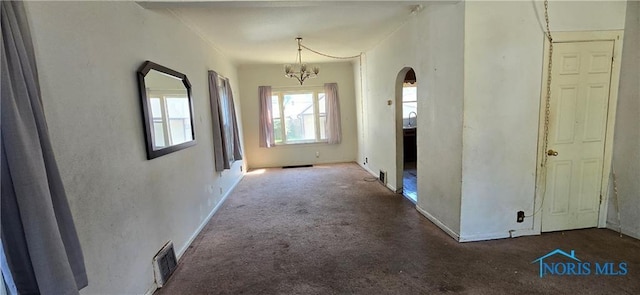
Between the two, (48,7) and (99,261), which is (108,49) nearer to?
(48,7)

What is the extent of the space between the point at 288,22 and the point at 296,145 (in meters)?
3.90

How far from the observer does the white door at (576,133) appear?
2668mm

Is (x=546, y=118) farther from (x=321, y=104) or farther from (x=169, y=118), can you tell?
(x=321, y=104)

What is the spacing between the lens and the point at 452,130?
279 centimetres

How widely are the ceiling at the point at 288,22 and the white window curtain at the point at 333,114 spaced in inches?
67.2

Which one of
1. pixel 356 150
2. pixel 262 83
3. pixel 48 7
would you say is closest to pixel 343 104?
pixel 356 150

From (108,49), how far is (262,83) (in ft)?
16.3

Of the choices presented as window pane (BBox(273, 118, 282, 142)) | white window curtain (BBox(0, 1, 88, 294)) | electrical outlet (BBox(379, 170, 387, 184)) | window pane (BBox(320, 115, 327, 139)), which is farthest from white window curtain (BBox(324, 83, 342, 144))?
white window curtain (BBox(0, 1, 88, 294))

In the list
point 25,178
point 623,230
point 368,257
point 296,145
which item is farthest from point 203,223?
point 623,230

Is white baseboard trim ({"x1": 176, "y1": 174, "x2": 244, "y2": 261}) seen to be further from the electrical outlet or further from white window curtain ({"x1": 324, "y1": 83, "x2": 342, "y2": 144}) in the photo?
white window curtain ({"x1": 324, "y1": 83, "x2": 342, "y2": 144})

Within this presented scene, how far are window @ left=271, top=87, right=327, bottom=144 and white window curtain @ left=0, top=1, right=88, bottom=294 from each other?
5.84 meters

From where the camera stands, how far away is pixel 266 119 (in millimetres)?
6766

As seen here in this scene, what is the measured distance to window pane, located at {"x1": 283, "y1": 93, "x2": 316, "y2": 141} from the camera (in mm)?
6982

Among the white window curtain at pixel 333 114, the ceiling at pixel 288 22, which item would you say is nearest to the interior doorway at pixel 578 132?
the ceiling at pixel 288 22
